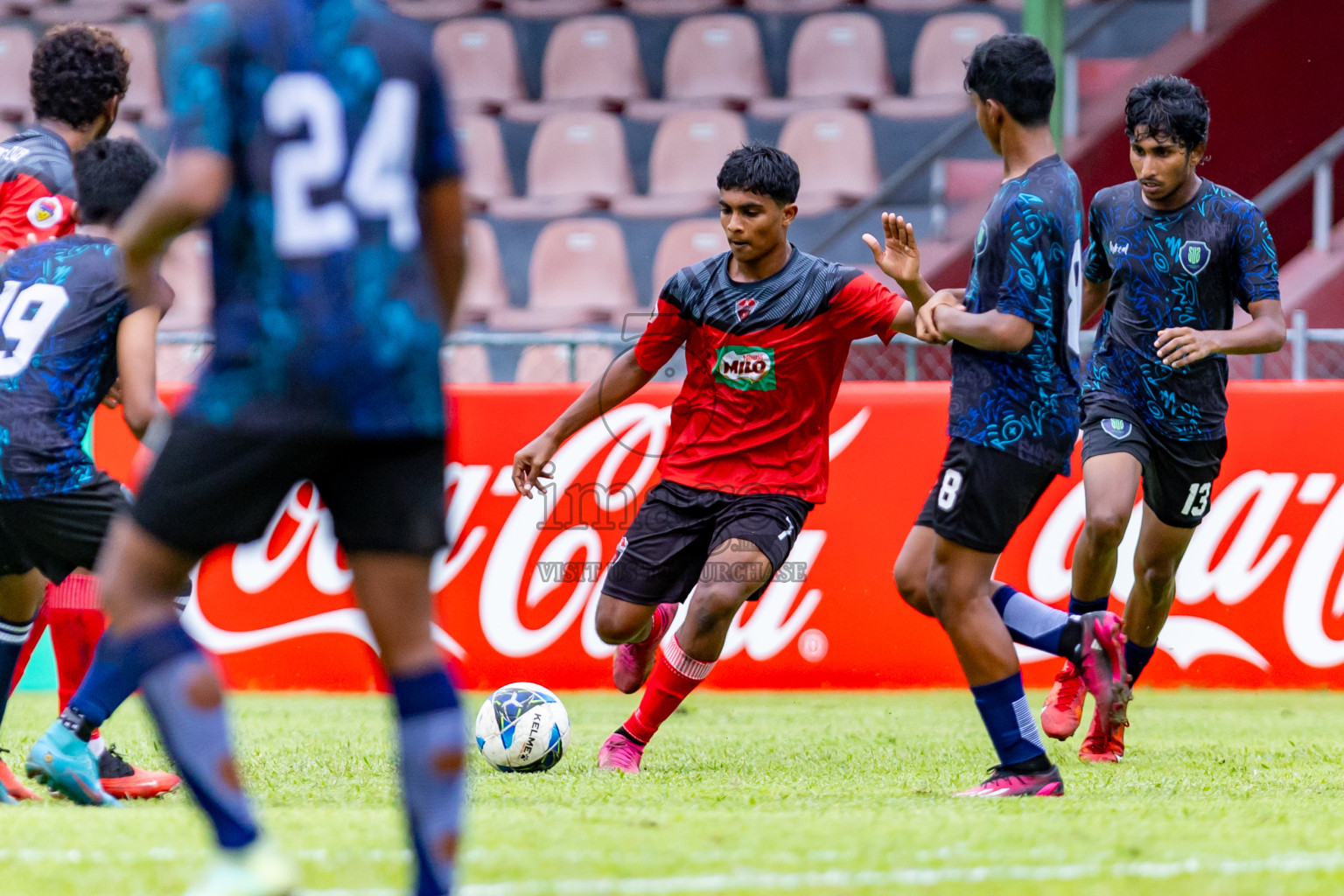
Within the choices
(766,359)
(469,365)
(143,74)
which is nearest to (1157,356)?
(766,359)

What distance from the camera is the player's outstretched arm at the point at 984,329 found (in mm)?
4180

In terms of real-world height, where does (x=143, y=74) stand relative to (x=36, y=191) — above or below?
below

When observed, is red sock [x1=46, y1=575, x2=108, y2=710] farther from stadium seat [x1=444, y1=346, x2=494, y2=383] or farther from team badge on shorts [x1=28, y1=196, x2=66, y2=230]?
stadium seat [x1=444, y1=346, x2=494, y2=383]

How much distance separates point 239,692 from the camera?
293 inches

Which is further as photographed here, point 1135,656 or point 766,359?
point 1135,656

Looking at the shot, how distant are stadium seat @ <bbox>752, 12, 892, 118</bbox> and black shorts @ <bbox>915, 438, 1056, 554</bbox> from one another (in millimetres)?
8891

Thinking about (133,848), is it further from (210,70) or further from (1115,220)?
(1115,220)

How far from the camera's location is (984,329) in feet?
13.7

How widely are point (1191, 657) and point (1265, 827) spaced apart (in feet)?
12.3

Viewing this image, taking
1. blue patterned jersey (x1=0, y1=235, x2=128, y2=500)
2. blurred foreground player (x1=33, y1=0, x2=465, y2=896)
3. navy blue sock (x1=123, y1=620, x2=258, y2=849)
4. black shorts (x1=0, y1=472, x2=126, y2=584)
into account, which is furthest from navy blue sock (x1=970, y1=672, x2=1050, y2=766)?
blue patterned jersey (x1=0, y1=235, x2=128, y2=500)

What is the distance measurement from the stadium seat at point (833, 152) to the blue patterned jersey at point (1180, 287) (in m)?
6.48

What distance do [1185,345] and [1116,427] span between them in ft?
1.75

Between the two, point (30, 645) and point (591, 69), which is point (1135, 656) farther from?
point (591, 69)

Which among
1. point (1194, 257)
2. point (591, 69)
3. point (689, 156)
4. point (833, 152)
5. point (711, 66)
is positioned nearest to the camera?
point (1194, 257)
